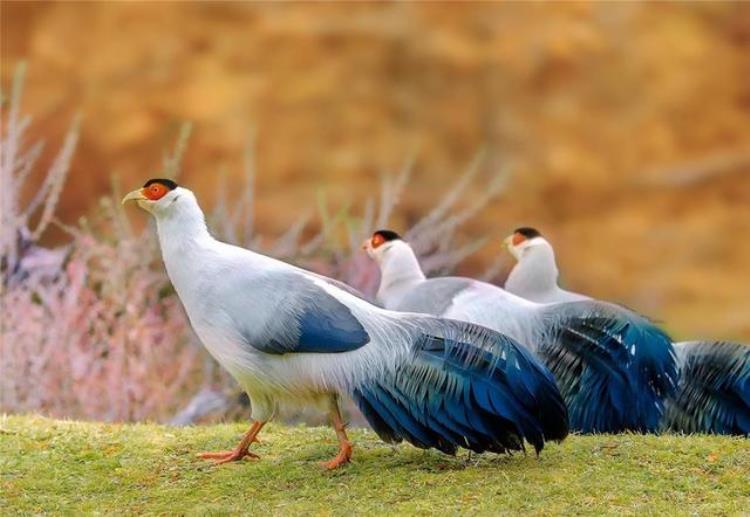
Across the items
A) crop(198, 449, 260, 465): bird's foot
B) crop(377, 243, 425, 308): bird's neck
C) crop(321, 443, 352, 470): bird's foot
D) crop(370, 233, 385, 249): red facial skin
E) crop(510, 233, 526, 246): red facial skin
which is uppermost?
crop(510, 233, 526, 246): red facial skin

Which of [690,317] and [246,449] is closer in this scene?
[246,449]

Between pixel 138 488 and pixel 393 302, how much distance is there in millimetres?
1817

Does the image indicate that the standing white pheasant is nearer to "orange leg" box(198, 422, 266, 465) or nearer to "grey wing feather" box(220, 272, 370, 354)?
"grey wing feather" box(220, 272, 370, 354)

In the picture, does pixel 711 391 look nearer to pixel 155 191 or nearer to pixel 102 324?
pixel 155 191

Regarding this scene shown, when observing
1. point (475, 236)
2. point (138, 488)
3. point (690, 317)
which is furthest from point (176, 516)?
point (690, 317)

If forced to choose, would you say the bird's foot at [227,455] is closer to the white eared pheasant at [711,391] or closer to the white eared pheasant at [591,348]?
the white eared pheasant at [591,348]

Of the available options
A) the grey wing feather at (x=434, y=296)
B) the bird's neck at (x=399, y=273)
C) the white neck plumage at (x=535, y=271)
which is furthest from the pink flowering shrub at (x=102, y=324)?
the grey wing feather at (x=434, y=296)

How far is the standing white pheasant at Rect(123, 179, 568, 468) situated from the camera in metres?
4.84

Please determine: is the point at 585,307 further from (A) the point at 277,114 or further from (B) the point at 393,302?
(A) the point at 277,114

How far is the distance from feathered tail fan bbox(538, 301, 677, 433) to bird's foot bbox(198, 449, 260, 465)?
152 centimetres

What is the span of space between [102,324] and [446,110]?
6780 mm

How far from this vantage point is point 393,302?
6.45 m

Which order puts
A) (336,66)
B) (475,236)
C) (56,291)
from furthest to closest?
(336,66) < (475,236) < (56,291)

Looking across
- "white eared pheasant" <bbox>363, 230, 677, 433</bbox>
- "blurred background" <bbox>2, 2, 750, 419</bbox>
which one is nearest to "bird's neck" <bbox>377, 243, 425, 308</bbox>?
"white eared pheasant" <bbox>363, 230, 677, 433</bbox>
